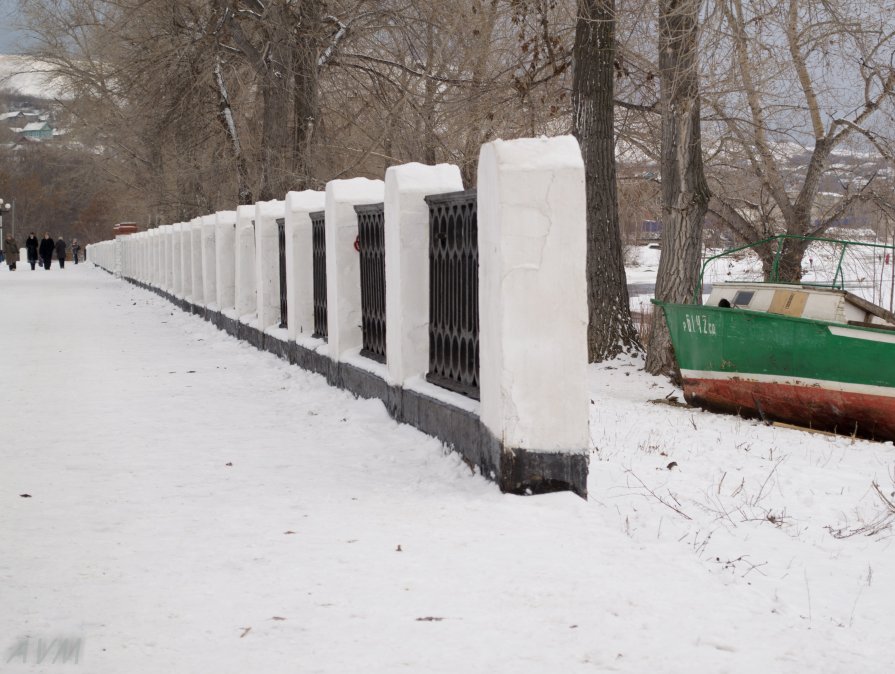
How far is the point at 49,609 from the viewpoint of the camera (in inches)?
159

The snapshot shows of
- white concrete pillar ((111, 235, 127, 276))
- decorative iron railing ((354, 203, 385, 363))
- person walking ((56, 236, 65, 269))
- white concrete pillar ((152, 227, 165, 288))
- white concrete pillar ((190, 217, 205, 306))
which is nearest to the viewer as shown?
decorative iron railing ((354, 203, 385, 363))

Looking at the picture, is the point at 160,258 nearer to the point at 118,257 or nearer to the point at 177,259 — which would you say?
the point at 177,259

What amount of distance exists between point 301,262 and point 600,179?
17.6ft

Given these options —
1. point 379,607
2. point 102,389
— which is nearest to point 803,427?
point 102,389

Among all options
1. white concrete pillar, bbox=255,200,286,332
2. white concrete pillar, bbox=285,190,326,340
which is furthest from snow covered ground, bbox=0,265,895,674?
white concrete pillar, bbox=255,200,286,332

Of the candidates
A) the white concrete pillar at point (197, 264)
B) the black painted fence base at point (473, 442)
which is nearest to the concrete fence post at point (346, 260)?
the black painted fence base at point (473, 442)

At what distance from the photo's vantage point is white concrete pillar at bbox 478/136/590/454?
5785 millimetres

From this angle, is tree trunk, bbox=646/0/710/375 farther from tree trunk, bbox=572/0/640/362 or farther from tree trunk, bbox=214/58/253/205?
tree trunk, bbox=214/58/253/205

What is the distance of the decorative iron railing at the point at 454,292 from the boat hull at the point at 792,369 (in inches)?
221

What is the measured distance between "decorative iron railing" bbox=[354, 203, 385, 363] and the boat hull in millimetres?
4792

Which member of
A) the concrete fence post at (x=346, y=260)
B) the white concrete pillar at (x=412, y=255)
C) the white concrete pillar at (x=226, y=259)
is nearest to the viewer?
the white concrete pillar at (x=412, y=255)

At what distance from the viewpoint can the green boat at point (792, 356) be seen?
38.4ft

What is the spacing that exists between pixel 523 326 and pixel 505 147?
91cm

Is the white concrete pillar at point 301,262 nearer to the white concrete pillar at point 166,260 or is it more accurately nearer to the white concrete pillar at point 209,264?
the white concrete pillar at point 209,264
